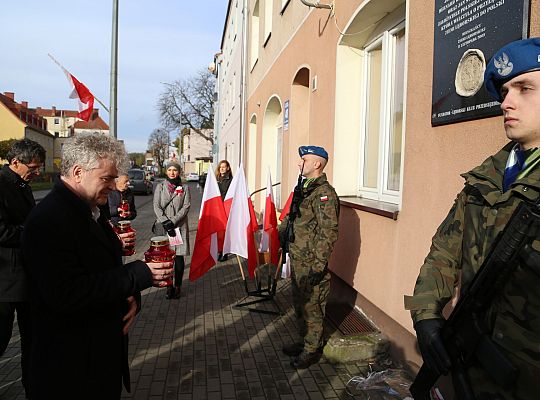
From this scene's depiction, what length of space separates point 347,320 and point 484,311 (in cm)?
343

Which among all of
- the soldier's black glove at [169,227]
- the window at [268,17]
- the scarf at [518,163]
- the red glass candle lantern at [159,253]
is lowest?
the soldier's black glove at [169,227]

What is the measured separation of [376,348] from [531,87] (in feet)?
10.0

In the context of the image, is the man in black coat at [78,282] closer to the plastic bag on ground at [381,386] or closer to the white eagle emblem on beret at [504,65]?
the white eagle emblem on beret at [504,65]

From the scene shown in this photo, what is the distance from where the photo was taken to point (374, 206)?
15.3 ft

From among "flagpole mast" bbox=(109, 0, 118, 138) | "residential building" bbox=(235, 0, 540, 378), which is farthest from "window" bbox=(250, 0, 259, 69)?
"residential building" bbox=(235, 0, 540, 378)

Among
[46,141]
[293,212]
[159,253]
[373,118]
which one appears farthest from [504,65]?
[46,141]

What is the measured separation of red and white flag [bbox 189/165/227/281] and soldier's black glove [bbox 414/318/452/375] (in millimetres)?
4238

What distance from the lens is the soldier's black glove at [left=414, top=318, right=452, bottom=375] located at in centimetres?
157

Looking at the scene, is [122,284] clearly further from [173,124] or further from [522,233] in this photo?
[173,124]

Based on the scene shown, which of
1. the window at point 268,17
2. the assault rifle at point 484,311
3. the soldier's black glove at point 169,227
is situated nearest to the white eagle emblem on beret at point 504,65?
the assault rifle at point 484,311

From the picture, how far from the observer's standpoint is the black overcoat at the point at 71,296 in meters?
1.85

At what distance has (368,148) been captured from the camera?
5.72 metres

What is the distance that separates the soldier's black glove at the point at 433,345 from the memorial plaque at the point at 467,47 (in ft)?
5.21

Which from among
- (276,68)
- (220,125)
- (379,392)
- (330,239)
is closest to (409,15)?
(330,239)
